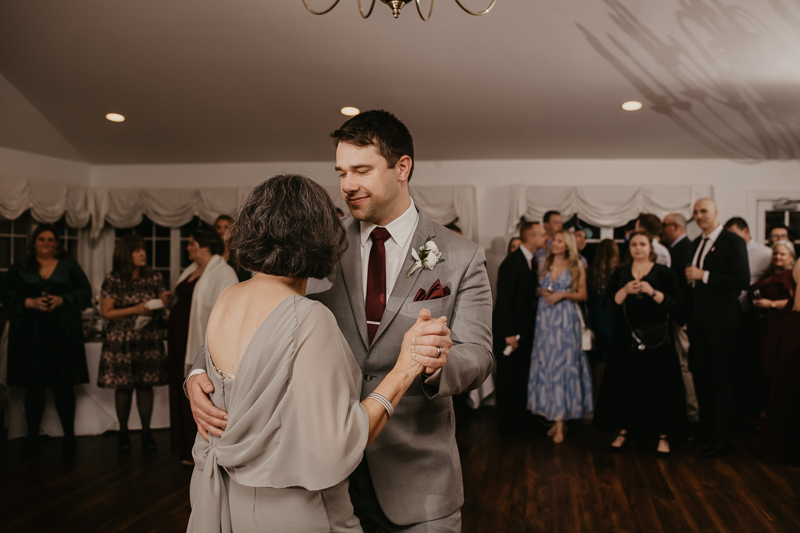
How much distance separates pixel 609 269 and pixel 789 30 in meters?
2.12

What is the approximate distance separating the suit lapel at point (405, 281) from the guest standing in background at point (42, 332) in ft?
11.9

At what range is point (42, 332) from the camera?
4.03m

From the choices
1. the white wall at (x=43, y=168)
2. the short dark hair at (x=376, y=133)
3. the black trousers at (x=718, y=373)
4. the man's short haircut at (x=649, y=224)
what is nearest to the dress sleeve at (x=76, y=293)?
the white wall at (x=43, y=168)

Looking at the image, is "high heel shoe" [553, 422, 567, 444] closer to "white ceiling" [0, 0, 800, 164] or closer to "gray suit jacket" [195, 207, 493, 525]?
"white ceiling" [0, 0, 800, 164]

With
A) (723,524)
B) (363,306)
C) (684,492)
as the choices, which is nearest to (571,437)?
(684,492)

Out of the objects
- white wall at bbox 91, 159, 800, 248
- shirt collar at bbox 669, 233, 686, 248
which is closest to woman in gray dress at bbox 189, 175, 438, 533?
shirt collar at bbox 669, 233, 686, 248

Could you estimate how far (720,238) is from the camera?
4094 mm

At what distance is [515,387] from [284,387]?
→ 386 cm

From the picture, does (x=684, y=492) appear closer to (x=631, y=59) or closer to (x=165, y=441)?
(x=631, y=59)

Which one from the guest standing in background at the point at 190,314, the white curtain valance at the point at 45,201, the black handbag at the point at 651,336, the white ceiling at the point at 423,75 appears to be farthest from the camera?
the white curtain valance at the point at 45,201

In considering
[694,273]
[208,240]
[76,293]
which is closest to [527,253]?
[694,273]

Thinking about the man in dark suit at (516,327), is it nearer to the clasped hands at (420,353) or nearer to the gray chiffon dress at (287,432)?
the clasped hands at (420,353)

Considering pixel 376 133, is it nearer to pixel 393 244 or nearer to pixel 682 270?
pixel 393 244

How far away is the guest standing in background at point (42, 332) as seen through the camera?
401 cm
